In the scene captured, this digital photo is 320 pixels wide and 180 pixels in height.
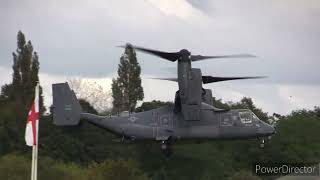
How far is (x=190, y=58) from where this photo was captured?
40.0 meters

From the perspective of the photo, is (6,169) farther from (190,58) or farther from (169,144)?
(190,58)

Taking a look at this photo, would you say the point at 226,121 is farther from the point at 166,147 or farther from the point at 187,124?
the point at 166,147

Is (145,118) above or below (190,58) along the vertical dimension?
below

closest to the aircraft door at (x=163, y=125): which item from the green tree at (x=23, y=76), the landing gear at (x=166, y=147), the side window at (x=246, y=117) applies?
the landing gear at (x=166, y=147)

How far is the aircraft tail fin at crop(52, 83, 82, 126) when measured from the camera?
43.7 m

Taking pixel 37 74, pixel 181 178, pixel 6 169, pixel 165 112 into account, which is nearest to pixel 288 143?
pixel 181 178

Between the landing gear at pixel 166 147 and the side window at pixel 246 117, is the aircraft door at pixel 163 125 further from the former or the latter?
the side window at pixel 246 117

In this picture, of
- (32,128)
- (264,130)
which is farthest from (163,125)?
(32,128)

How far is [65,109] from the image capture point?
4384cm

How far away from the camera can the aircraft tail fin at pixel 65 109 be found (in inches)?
1720

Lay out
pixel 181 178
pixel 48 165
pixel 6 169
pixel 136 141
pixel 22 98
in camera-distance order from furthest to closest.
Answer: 1. pixel 22 98
2. pixel 181 178
3. pixel 48 165
4. pixel 6 169
5. pixel 136 141

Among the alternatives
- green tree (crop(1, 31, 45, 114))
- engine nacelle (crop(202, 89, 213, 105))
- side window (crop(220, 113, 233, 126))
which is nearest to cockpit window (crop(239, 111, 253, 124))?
side window (crop(220, 113, 233, 126))

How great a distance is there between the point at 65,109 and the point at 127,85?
55398 mm

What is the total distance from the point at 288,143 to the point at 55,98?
52613 mm
